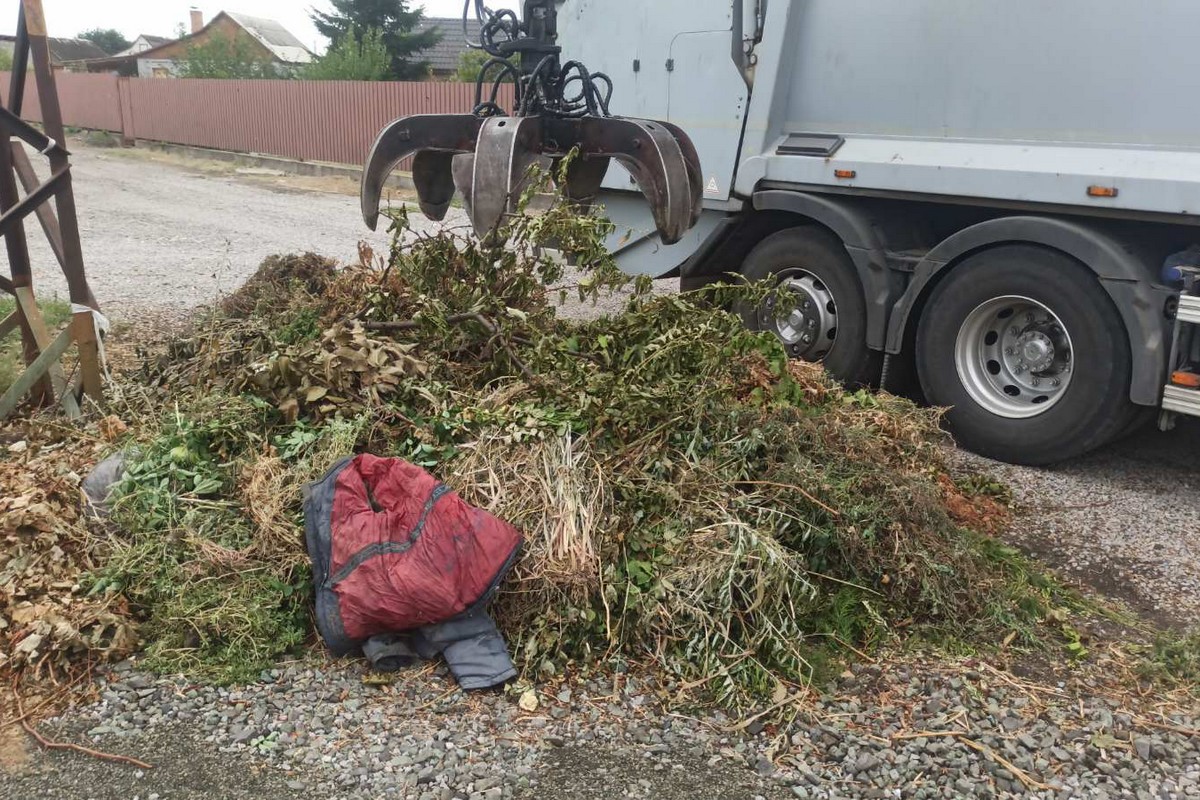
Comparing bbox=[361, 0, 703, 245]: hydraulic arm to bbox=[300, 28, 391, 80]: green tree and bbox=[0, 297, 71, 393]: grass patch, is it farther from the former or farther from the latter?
bbox=[300, 28, 391, 80]: green tree

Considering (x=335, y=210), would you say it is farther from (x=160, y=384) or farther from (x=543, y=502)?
(x=543, y=502)

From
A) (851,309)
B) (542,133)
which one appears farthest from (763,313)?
(542,133)

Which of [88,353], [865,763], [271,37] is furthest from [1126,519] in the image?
[271,37]

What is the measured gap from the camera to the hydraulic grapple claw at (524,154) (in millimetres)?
3965

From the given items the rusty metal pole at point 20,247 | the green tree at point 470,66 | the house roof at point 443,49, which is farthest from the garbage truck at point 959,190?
the house roof at point 443,49

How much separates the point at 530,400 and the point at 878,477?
1.43 m

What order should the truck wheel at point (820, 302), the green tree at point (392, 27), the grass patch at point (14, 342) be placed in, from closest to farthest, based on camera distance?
the grass patch at point (14, 342) → the truck wheel at point (820, 302) → the green tree at point (392, 27)

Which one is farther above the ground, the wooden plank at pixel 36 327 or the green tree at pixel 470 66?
the green tree at pixel 470 66

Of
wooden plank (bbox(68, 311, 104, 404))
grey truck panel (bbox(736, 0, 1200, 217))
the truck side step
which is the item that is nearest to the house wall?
grey truck panel (bbox(736, 0, 1200, 217))

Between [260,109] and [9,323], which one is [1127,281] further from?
[260,109]

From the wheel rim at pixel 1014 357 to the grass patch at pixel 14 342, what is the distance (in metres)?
5.19

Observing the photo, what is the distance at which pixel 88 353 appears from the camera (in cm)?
478

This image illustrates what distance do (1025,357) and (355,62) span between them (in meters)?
28.7

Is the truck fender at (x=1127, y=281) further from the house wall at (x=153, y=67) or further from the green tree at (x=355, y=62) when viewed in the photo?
the house wall at (x=153, y=67)
